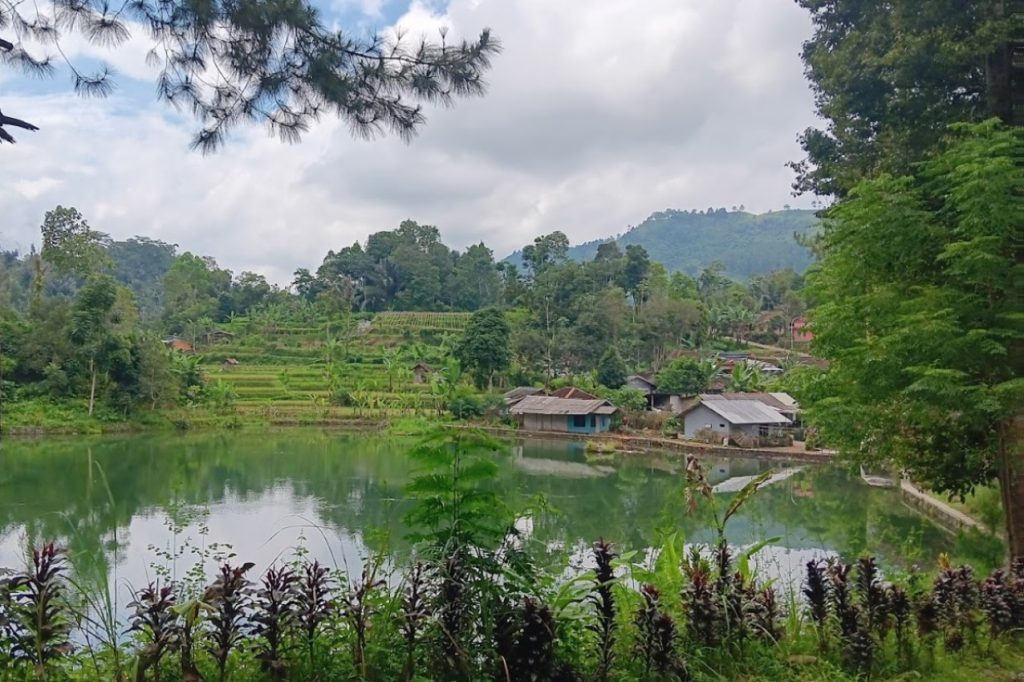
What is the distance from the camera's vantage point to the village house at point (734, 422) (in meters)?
20.6

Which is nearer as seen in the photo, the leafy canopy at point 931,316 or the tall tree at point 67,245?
the leafy canopy at point 931,316

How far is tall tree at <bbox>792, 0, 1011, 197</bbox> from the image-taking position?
4.86 m

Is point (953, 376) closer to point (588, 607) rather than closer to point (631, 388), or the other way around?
point (588, 607)

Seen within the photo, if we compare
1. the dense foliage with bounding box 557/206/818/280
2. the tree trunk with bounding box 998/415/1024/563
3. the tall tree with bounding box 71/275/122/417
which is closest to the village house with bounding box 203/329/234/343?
the tall tree with bounding box 71/275/122/417

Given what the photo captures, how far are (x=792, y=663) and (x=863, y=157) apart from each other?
508cm

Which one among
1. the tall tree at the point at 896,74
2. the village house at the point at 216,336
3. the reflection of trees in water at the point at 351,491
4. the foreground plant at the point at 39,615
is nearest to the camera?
the foreground plant at the point at 39,615

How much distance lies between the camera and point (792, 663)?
2551 millimetres

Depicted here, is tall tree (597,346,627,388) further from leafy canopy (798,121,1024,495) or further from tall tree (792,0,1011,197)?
leafy canopy (798,121,1024,495)

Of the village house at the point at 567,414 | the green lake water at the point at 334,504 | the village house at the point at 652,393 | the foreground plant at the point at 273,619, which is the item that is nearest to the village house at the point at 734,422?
the green lake water at the point at 334,504

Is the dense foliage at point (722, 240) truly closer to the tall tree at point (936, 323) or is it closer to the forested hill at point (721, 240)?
the forested hill at point (721, 240)

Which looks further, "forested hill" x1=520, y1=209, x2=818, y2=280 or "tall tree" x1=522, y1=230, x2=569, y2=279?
"forested hill" x1=520, y1=209, x2=818, y2=280

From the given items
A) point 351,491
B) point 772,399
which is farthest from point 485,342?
point 351,491

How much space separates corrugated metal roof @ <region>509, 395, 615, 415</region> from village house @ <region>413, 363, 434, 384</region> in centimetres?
547

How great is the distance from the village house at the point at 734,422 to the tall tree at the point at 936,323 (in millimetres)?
16060
